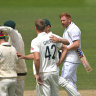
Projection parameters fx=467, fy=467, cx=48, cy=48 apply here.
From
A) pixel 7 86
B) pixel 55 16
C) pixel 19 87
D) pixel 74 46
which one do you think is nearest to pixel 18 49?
pixel 19 87

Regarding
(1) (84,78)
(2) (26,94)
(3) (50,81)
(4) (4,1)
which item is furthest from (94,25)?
(3) (50,81)

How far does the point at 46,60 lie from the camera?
8117 mm

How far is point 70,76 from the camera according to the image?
9.75 metres

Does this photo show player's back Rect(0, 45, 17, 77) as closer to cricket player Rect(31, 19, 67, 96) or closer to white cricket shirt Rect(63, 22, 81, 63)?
cricket player Rect(31, 19, 67, 96)

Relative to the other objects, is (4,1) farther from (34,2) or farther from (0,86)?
(0,86)

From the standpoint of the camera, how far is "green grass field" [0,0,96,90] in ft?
55.6

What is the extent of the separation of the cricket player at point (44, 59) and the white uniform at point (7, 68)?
436 mm

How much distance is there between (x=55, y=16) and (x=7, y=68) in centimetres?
1910

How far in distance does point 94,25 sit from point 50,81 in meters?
17.0

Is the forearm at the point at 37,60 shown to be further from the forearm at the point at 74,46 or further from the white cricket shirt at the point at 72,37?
the white cricket shirt at the point at 72,37

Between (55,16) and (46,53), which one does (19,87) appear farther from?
(55,16)

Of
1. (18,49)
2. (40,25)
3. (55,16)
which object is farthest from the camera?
(55,16)

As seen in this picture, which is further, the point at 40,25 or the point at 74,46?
the point at 74,46

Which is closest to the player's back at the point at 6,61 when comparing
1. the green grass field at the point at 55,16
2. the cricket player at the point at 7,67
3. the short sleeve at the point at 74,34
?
the cricket player at the point at 7,67
